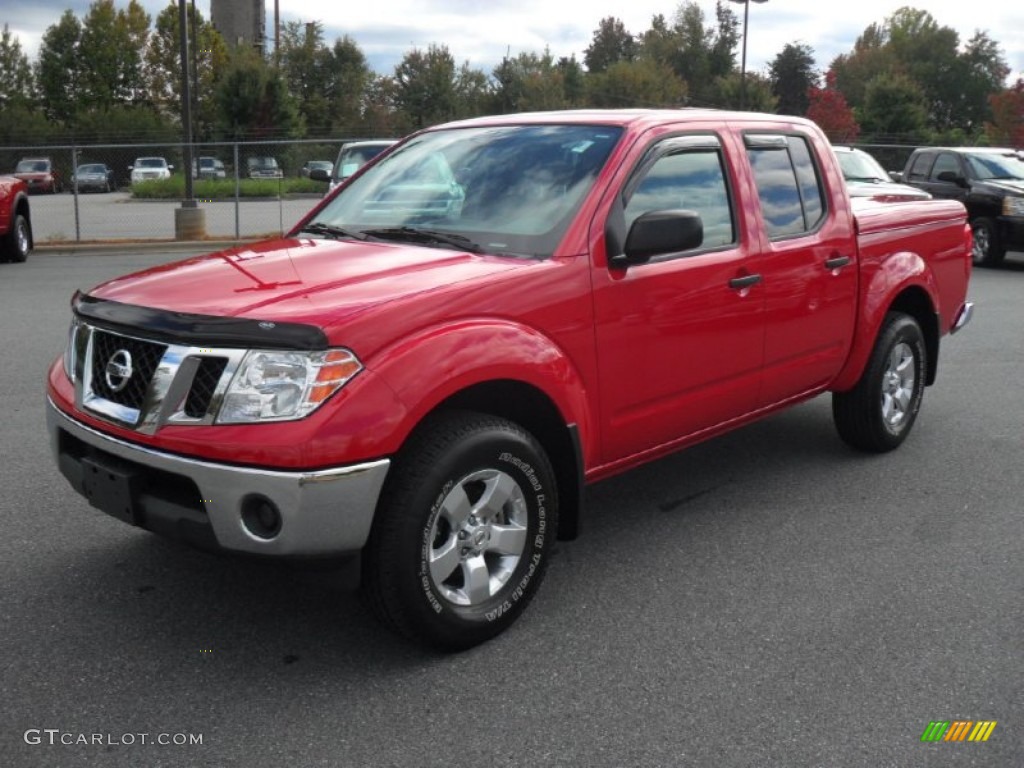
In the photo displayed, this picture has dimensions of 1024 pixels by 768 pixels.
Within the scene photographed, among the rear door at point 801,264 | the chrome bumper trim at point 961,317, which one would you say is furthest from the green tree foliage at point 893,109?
the rear door at point 801,264

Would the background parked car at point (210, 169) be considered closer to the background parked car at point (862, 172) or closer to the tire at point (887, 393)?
the background parked car at point (862, 172)

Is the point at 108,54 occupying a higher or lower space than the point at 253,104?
higher

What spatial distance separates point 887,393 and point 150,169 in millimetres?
44164

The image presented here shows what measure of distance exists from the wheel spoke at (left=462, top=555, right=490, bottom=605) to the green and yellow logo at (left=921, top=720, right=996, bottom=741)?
4.57 feet

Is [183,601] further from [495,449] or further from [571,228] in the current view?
[571,228]

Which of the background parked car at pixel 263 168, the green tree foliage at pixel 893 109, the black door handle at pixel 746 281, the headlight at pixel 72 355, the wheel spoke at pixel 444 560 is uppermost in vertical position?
the green tree foliage at pixel 893 109

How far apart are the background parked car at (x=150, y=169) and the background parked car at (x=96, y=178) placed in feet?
2.98

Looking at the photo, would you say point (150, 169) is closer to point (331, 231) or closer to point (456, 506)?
point (331, 231)

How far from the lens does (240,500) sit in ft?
10.3

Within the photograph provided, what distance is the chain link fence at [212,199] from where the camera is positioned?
70.0ft

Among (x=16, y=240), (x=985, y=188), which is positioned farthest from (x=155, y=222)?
(x=985, y=188)

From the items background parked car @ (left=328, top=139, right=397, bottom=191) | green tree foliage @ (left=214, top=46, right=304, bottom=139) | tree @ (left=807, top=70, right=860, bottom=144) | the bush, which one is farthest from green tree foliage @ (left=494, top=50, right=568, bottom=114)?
background parked car @ (left=328, top=139, right=397, bottom=191)

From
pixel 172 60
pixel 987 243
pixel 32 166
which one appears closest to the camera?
pixel 987 243

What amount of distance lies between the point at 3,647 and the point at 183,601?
24.2 inches
